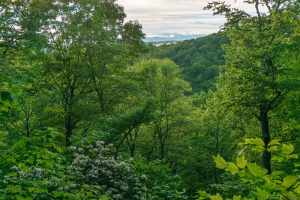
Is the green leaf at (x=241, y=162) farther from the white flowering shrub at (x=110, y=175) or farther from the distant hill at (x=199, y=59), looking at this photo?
the distant hill at (x=199, y=59)

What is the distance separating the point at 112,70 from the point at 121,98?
2.30 meters

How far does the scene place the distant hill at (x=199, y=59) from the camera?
9406 centimetres

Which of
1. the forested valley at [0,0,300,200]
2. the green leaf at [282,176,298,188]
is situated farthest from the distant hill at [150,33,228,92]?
the green leaf at [282,176,298,188]

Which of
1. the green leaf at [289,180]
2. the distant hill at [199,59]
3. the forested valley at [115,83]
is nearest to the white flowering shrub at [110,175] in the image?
the forested valley at [115,83]

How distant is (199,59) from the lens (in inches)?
4063

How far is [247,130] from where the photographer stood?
28.2 metres

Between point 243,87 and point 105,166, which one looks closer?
point 105,166

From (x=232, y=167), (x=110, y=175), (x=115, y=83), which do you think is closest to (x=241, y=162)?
(x=232, y=167)

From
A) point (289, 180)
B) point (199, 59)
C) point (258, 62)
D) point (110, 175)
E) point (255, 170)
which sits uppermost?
point (199, 59)

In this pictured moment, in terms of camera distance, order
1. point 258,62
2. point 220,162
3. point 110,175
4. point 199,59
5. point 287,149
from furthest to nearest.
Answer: point 199,59 < point 258,62 < point 110,175 < point 287,149 < point 220,162

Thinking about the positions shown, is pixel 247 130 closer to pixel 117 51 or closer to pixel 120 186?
pixel 117 51

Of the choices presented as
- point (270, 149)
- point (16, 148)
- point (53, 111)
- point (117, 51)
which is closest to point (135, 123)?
point (117, 51)

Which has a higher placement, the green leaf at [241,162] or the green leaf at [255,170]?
the green leaf at [241,162]

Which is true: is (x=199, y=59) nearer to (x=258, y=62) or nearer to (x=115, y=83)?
(x=115, y=83)
